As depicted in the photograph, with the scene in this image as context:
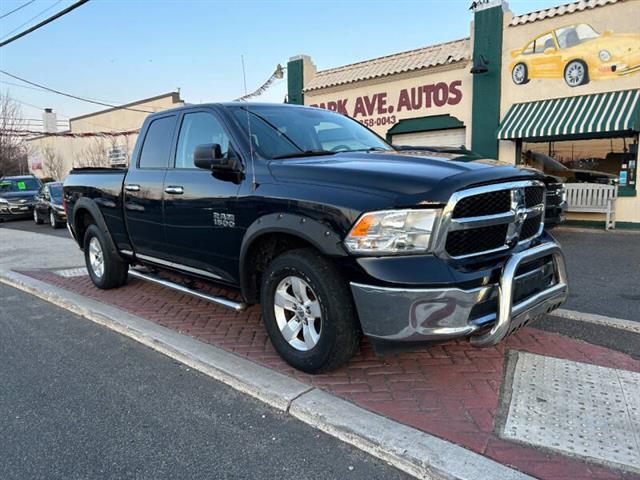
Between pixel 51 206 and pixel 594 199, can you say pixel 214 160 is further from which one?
pixel 51 206

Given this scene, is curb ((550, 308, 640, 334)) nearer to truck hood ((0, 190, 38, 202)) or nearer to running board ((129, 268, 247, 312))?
running board ((129, 268, 247, 312))

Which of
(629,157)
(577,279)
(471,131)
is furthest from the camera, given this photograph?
(471,131)

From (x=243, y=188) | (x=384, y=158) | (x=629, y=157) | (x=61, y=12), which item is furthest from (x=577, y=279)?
(x=61, y=12)

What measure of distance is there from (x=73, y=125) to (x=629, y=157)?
35186mm

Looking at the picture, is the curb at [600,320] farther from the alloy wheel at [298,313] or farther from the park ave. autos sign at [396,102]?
the park ave. autos sign at [396,102]

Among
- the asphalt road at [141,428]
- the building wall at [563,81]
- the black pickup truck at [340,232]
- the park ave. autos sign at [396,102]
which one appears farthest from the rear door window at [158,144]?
the building wall at [563,81]

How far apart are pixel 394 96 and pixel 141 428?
1342 centimetres

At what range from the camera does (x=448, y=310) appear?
2.84 meters

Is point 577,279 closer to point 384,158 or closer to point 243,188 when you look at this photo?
point 384,158

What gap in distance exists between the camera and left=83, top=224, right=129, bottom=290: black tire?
5836 millimetres

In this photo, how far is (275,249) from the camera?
381cm

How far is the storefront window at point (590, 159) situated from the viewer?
11344mm

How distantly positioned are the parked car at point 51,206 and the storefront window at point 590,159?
1340 centimetres

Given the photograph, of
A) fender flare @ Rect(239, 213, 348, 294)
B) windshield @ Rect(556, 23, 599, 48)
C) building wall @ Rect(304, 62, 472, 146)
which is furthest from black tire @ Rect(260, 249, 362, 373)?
building wall @ Rect(304, 62, 472, 146)
